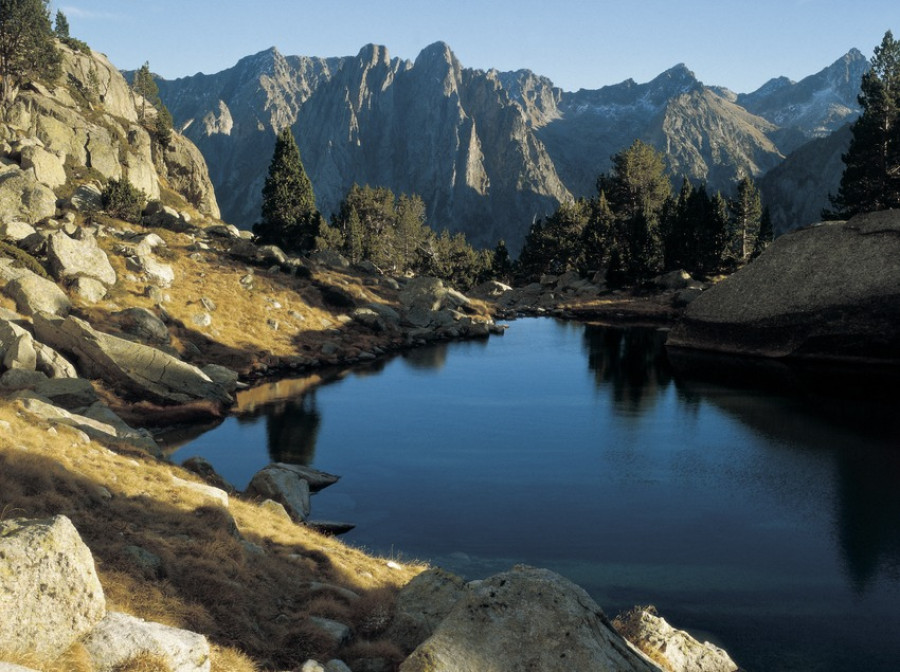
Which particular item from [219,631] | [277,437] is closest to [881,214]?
[277,437]

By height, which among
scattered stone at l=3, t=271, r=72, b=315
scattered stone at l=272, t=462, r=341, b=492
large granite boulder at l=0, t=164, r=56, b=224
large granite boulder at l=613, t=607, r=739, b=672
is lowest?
scattered stone at l=272, t=462, r=341, b=492

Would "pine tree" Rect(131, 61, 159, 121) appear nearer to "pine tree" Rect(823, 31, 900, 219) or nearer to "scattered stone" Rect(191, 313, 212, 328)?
"scattered stone" Rect(191, 313, 212, 328)

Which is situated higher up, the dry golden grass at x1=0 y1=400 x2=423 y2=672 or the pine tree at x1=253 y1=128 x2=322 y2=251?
the pine tree at x1=253 y1=128 x2=322 y2=251

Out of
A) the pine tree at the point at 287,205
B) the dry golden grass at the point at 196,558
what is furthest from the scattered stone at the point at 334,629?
the pine tree at the point at 287,205

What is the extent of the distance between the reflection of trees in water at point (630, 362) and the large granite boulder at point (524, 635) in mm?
40970

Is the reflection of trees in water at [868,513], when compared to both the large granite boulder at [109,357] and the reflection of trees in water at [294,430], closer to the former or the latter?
the reflection of trees in water at [294,430]

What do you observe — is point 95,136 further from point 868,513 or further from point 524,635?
point 524,635

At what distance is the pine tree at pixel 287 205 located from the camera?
95.8 metres

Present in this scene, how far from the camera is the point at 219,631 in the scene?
42.6ft

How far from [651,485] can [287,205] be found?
3066 inches

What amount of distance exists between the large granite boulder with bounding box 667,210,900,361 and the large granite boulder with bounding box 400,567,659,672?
58343mm

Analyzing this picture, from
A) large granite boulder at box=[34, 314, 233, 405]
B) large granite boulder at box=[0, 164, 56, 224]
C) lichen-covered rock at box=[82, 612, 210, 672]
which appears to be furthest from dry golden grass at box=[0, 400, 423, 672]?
large granite boulder at box=[0, 164, 56, 224]

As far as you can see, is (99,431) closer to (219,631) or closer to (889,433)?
(219,631)

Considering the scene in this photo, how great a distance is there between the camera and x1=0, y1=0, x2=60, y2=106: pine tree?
8662cm
